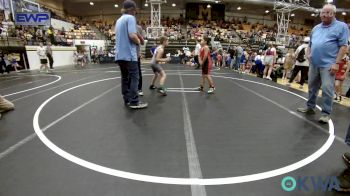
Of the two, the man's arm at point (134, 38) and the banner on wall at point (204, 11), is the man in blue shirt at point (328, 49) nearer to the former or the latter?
the man's arm at point (134, 38)

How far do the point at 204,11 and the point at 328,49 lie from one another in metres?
29.0

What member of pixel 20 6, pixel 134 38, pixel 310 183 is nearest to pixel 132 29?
pixel 134 38

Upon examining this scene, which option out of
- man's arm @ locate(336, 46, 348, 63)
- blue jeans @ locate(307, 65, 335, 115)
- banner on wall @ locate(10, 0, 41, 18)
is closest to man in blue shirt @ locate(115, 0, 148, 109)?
blue jeans @ locate(307, 65, 335, 115)

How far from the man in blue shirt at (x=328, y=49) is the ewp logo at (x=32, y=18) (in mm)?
14098

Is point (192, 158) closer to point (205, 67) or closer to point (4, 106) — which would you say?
point (4, 106)

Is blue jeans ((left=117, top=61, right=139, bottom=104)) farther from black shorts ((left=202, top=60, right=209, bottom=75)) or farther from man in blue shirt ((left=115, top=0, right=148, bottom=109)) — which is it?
black shorts ((left=202, top=60, right=209, bottom=75))

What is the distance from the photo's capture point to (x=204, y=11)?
100 ft

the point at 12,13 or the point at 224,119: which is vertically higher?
the point at 12,13

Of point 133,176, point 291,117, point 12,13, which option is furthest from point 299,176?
point 12,13

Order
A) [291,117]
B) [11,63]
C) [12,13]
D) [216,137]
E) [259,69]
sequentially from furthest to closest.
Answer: [12,13] → [11,63] → [259,69] → [291,117] → [216,137]

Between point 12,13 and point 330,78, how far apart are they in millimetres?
18189

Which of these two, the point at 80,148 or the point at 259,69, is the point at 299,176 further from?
the point at 259,69

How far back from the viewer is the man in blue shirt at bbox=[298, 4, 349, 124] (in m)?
3.37

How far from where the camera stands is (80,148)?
250 cm
